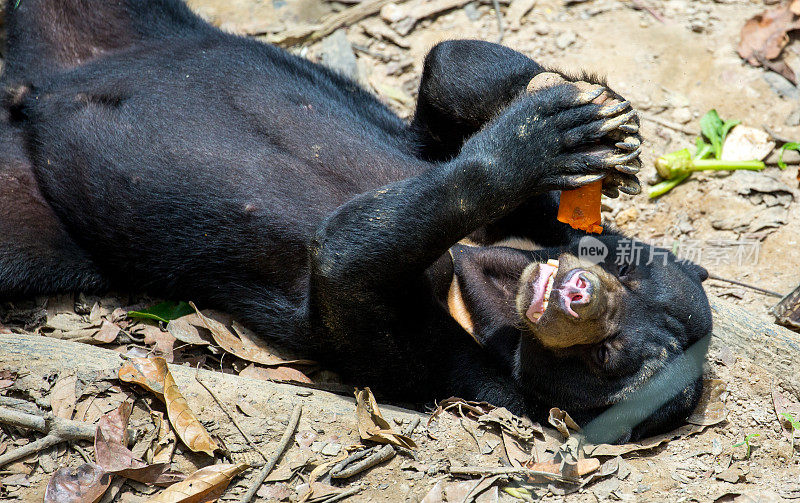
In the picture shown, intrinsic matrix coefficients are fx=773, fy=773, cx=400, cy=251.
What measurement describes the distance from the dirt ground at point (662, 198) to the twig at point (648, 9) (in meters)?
0.02

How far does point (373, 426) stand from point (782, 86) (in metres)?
5.12

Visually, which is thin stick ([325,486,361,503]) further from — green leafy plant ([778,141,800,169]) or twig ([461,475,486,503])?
green leafy plant ([778,141,800,169])

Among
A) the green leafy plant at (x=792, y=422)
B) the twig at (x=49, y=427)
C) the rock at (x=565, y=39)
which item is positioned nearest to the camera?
the twig at (x=49, y=427)

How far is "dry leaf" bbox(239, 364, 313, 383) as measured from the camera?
15.0ft

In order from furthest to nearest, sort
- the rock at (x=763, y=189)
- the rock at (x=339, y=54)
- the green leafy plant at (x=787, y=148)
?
the rock at (x=339, y=54) → the green leafy plant at (x=787, y=148) → the rock at (x=763, y=189)

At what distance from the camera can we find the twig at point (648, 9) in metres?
7.40

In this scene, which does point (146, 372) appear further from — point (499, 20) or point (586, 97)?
point (499, 20)

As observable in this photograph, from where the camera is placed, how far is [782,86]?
6824 millimetres

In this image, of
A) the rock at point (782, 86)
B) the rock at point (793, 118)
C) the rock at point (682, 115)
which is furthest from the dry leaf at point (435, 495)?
the rock at point (782, 86)

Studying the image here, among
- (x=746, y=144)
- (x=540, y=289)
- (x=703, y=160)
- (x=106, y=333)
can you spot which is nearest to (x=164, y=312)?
(x=106, y=333)

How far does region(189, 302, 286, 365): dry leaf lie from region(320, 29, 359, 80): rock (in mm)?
3215

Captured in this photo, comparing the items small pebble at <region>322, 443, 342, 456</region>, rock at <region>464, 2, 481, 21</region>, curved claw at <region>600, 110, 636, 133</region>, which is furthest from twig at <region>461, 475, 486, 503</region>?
rock at <region>464, 2, 481, 21</region>

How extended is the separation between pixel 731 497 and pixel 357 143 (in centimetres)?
286

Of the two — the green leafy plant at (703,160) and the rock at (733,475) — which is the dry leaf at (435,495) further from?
the green leafy plant at (703,160)
